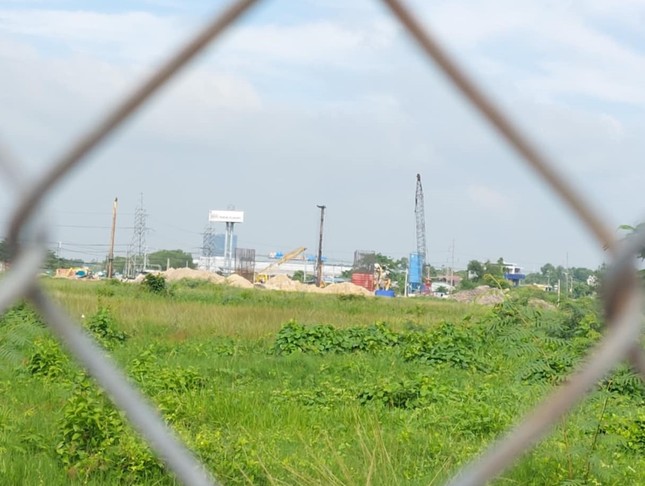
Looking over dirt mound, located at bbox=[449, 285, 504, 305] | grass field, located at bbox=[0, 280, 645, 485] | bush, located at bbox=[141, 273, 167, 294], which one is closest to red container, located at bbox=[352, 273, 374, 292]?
dirt mound, located at bbox=[449, 285, 504, 305]

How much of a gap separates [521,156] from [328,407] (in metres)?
5.26

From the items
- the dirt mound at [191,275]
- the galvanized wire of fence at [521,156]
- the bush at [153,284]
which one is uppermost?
the galvanized wire of fence at [521,156]

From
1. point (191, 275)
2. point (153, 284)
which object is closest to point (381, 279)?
point (191, 275)

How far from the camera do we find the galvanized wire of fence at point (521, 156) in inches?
20.6

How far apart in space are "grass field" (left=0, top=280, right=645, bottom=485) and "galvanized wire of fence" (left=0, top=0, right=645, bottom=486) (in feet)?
6.13

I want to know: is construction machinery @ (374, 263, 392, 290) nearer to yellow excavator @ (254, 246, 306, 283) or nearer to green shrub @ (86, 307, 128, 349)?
yellow excavator @ (254, 246, 306, 283)

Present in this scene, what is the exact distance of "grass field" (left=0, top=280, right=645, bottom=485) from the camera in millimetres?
3584

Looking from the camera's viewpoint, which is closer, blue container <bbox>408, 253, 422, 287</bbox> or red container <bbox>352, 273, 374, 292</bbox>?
blue container <bbox>408, 253, 422, 287</bbox>

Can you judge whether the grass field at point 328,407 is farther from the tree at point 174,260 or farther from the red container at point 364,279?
the red container at point 364,279

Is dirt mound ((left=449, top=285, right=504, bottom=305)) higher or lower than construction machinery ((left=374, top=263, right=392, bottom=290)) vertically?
higher

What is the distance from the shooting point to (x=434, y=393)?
5988 mm

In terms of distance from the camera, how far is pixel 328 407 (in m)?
5.69

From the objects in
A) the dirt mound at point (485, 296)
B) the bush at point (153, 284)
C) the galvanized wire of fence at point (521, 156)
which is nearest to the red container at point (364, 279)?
the dirt mound at point (485, 296)

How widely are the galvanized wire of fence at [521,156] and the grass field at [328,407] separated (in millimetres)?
1869
